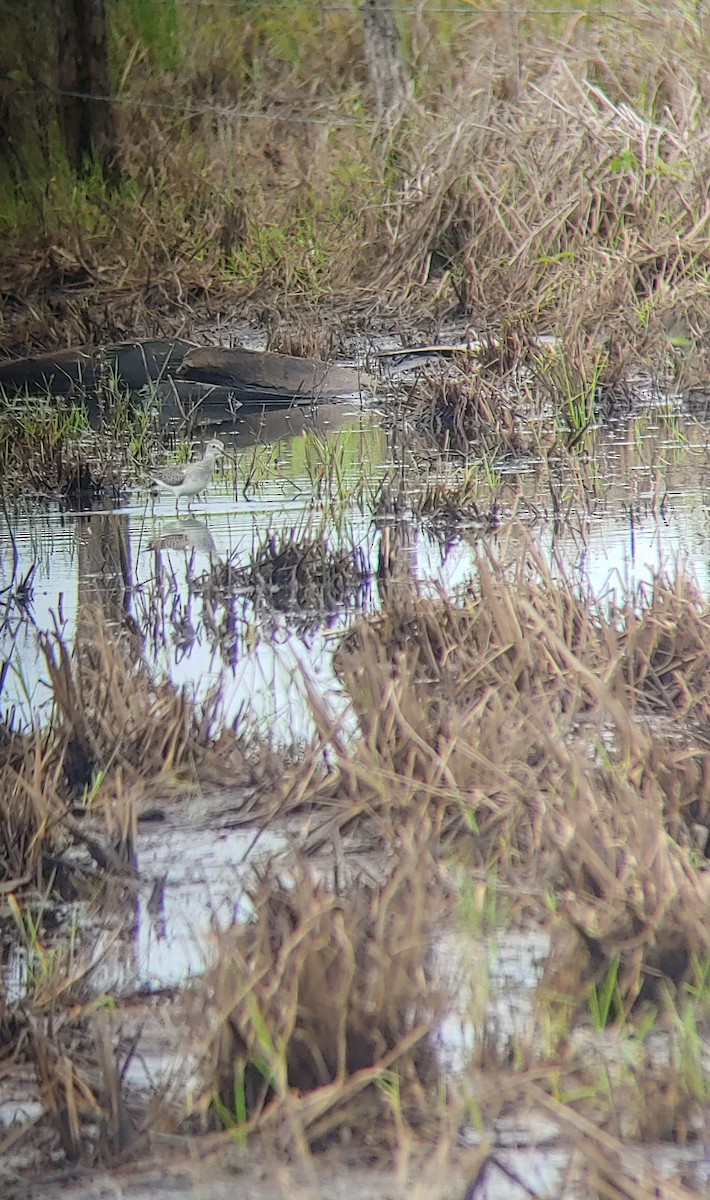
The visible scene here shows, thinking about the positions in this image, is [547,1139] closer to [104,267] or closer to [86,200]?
[104,267]

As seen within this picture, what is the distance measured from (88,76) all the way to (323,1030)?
11722mm

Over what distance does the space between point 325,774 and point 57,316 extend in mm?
8163

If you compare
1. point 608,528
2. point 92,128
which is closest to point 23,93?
point 92,128

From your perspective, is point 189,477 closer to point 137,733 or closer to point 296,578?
point 296,578

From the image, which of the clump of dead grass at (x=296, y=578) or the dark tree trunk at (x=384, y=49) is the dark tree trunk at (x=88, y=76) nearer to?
the dark tree trunk at (x=384, y=49)

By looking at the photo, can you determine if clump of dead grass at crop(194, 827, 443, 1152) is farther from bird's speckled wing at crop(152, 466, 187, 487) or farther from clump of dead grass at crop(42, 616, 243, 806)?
bird's speckled wing at crop(152, 466, 187, 487)

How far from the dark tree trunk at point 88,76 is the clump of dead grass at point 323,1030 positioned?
11299 mm

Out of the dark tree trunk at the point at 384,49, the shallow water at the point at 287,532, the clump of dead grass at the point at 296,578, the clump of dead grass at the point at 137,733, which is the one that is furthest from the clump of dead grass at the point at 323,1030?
the dark tree trunk at the point at 384,49

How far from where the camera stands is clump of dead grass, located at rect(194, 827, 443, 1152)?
181 cm

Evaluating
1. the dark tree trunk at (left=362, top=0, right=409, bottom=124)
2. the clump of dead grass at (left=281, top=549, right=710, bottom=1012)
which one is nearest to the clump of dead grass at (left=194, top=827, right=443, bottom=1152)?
the clump of dead grass at (left=281, top=549, right=710, bottom=1012)

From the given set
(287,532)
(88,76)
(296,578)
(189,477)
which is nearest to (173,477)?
(189,477)

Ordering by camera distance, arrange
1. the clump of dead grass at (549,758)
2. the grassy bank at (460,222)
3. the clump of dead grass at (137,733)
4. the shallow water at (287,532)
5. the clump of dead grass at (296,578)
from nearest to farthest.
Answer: the clump of dead grass at (549,758), the clump of dead grass at (137,733), the shallow water at (287,532), the clump of dead grass at (296,578), the grassy bank at (460,222)

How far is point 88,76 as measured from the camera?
41.6ft

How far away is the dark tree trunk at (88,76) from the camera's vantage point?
12.5 meters
